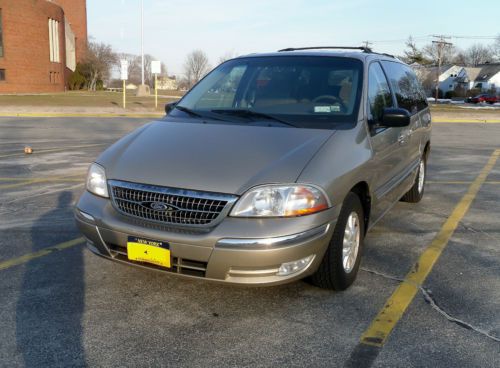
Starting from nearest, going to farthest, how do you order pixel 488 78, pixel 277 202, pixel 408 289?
pixel 277 202 → pixel 408 289 → pixel 488 78

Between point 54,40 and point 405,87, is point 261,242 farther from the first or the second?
point 54,40

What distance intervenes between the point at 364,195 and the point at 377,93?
107 centimetres

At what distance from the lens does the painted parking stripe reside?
2.93 meters

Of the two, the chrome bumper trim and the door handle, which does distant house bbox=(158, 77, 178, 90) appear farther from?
the chrome bumper trim

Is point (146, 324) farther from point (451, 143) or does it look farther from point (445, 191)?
point (451, 143)

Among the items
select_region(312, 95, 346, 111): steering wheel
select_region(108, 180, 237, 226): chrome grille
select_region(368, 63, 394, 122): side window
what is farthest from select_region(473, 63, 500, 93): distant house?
select_region(108, 180, 237, 226): chrome grille

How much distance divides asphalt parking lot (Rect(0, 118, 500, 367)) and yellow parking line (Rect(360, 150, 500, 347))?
36mm

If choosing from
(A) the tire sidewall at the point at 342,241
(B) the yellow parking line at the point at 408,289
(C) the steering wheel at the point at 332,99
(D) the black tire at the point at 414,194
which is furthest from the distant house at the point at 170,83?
(A) the tire sidewall at the point at 342,241

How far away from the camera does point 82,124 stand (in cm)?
1802

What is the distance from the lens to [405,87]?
5.69 metres

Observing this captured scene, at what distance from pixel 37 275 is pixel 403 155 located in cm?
364

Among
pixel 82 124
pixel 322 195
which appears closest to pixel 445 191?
pixel 322 195

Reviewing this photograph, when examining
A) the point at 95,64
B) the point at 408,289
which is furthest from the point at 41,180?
the point at 95,64

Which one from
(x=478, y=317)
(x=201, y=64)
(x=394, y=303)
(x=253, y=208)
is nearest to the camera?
(x=253, y=208)
